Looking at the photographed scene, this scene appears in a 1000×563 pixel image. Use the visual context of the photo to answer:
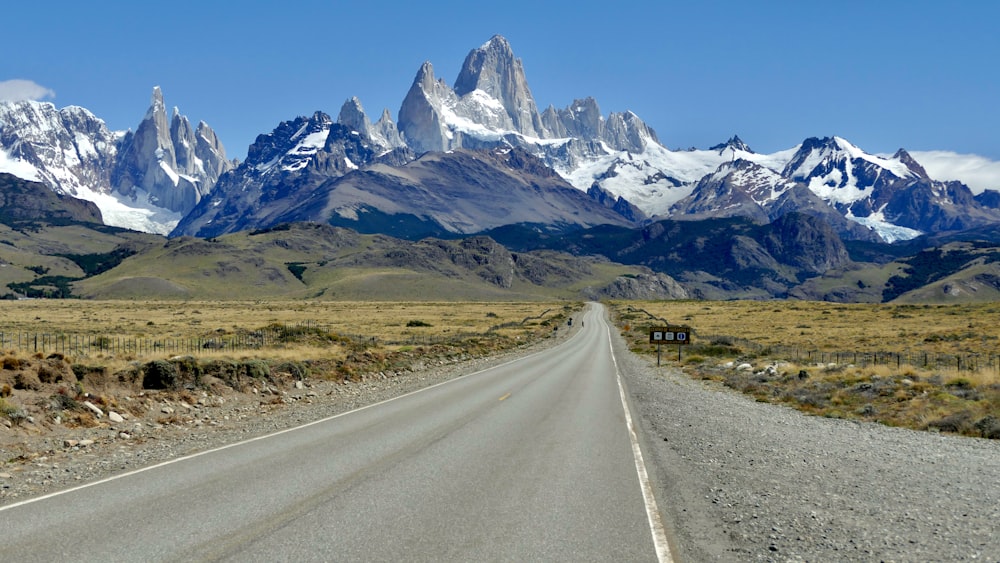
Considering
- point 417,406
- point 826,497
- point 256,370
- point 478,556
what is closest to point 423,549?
point 478,556

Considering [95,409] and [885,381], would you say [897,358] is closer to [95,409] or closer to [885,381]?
[885,381]

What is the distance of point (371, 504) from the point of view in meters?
10.3

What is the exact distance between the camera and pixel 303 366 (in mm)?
30219

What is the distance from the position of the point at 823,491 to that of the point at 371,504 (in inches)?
278

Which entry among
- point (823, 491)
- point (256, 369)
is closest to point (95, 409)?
point (256, 369)

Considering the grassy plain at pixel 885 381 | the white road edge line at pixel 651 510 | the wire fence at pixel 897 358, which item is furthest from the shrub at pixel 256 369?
the wire fence at pixel 897 358

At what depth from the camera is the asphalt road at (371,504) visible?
838cm

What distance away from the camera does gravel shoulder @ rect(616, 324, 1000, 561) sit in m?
8.68

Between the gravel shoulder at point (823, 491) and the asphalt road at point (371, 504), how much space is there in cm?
79

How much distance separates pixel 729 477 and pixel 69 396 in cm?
1654

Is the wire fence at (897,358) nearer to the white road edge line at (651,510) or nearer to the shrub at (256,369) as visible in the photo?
the white road edge line at (651,510)

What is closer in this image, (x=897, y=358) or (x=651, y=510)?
(x=651, y=510)

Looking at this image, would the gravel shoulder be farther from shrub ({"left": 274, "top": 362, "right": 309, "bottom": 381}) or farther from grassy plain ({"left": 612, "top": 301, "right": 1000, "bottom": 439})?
shrub ({"left": 274, "top": 362, "right": 309, "bottom": 381})

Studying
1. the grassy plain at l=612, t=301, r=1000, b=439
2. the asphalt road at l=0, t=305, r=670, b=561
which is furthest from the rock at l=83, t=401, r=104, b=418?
the grassy plain at l=612, t=301, r=1000, b=439
